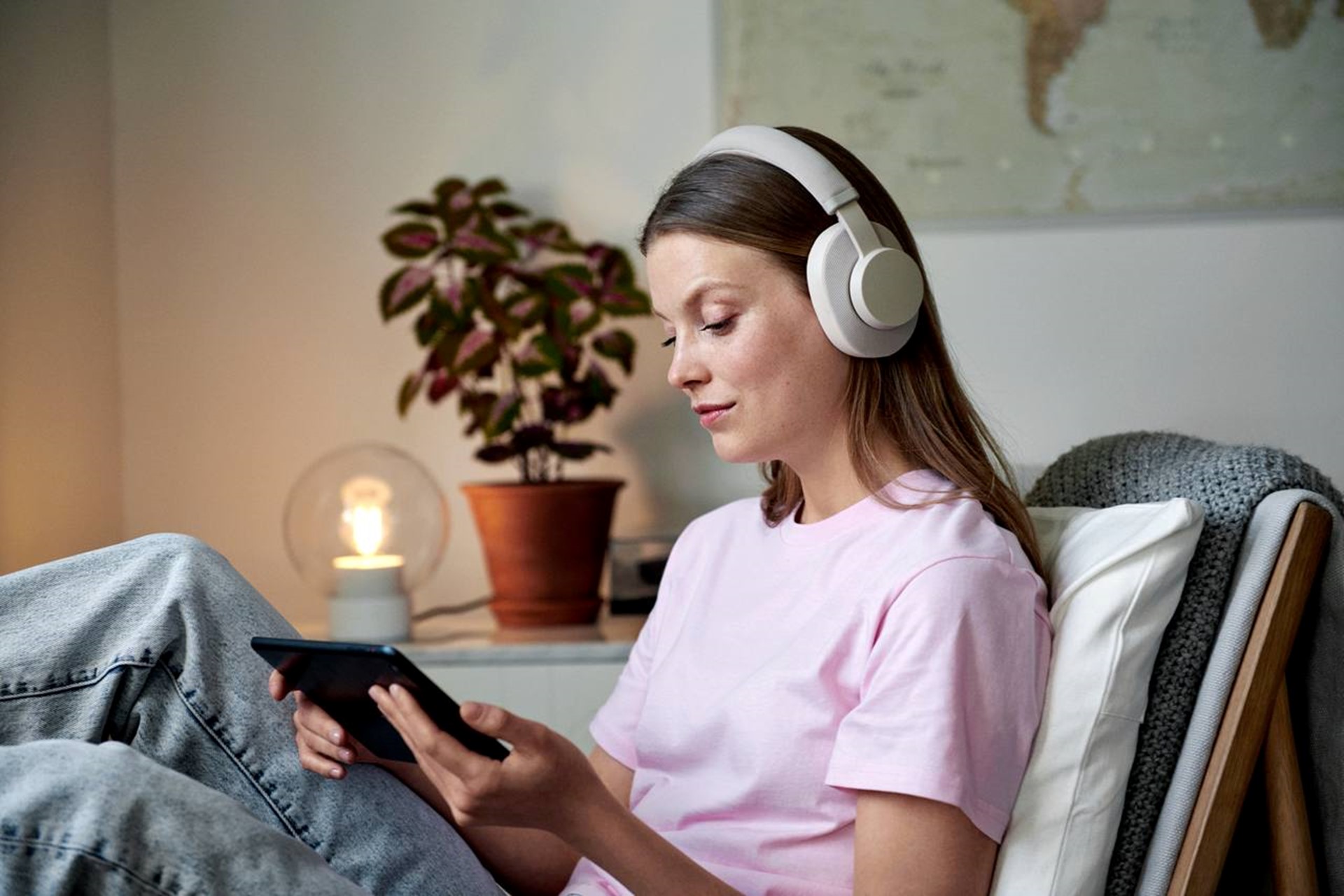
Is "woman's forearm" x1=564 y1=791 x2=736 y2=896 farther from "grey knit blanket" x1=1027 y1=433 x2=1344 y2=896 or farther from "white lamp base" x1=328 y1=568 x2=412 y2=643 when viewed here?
"white lamp base" x1=328 y1=568 x2=412 y2=643

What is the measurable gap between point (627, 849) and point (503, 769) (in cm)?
11

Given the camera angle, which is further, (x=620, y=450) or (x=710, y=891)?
(x=620, y=450)

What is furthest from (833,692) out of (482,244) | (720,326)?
(482,244)

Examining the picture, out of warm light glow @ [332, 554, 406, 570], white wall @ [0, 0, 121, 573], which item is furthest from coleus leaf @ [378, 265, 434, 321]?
white wall @ [0, 0, 121, 573]

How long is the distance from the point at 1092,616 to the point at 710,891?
33 cm

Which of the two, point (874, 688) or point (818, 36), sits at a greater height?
point (818, 36)

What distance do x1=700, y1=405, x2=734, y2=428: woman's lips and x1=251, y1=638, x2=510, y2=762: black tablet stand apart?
12.9 inches

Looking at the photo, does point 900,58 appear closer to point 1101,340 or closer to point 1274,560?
point 1101,340

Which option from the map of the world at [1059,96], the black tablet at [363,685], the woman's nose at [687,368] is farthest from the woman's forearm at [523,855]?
the map of the world at [1059,96]

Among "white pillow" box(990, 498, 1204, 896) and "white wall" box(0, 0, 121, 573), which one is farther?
"white wall" box(0, 0, 121, 573)

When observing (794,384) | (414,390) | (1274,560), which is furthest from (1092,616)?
(414,390)

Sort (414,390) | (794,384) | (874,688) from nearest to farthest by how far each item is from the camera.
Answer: (874,688) → (794,384) → (414,390)

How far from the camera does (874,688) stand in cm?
97

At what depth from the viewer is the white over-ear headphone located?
3.50ft
